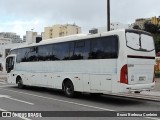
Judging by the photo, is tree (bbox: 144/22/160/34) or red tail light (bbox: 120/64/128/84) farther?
tree (bbox: 144/22/160/34)

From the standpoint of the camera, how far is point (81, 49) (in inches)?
663

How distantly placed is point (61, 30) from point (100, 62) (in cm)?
11735

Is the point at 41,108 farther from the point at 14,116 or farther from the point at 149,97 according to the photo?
the point at 149,97

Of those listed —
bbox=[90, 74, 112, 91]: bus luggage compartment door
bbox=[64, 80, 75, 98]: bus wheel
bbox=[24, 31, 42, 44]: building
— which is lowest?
bbox=[64, 80, 75, 98]: bus wheel

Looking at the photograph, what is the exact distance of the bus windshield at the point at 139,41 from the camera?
14.7 meters

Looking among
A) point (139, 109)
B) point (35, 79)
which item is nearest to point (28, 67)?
point (35, 79)

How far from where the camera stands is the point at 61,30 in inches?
5197

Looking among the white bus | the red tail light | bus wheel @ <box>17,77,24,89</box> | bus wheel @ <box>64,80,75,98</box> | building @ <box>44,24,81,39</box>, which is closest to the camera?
the red tail light

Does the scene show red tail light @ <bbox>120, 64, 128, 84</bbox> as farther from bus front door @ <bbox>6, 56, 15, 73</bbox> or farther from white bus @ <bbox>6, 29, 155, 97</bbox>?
bus front door @ <bbox>6, 56, 15, 73</bbox>

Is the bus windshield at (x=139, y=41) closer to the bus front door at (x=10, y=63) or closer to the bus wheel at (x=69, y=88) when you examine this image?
the bus wheel at (x=69, y=88)

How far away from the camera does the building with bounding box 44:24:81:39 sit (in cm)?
12812

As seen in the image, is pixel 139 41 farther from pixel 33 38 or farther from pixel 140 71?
pixel 33 38

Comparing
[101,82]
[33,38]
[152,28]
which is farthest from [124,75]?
[152,28]

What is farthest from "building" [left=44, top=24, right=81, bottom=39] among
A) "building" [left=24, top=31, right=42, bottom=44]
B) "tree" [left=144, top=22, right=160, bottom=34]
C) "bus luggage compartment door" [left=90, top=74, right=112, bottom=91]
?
"bus luggage compartment door" [left=90, top=74, right=112, bottom=91]
